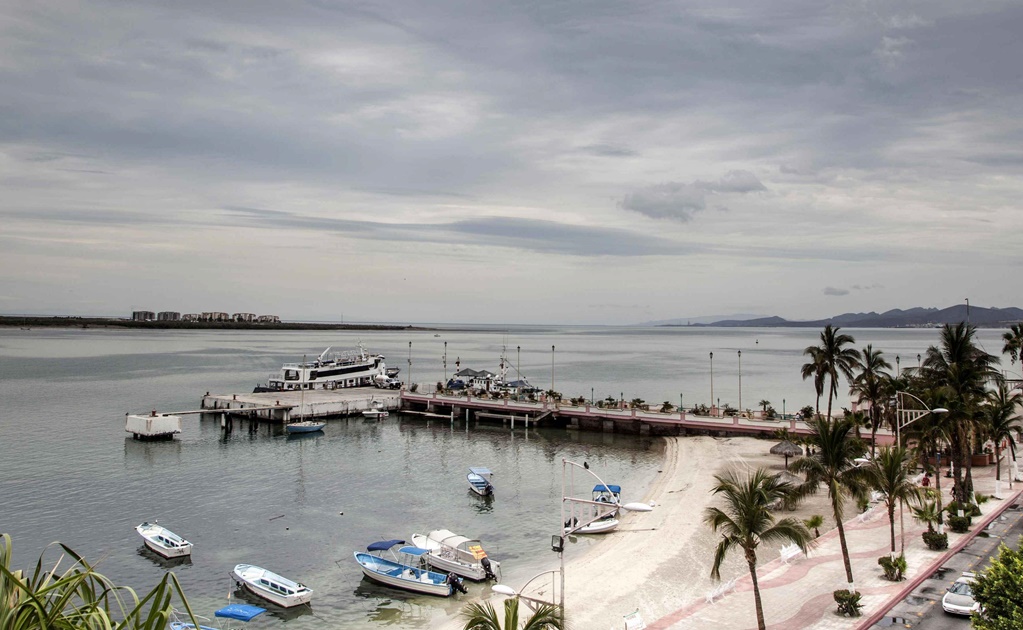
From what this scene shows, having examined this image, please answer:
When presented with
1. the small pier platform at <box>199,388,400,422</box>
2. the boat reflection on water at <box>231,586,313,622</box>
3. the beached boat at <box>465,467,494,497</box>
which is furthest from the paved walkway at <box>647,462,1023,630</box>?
the small pier platform at <box>199,388,400,422</box>

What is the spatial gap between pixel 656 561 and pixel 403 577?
12291mm

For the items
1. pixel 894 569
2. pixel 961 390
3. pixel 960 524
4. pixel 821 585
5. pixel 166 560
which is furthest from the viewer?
pixel 961 390

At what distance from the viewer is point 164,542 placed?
118 ft

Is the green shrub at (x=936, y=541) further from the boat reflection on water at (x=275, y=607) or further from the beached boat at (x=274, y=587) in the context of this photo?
the beached boat at (x=274, y=587)

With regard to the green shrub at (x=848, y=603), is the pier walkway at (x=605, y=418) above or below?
below

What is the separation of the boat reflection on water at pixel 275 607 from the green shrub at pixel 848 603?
69.4 ft

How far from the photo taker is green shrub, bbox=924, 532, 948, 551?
30.9m

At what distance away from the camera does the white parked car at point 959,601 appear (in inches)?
908

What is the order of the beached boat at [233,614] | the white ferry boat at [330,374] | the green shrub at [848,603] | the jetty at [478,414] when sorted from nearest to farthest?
the green shrub at [848,603]
the beached boat at [233,614]
the jetty at [478,414]
the white ferry boat at [330,374]

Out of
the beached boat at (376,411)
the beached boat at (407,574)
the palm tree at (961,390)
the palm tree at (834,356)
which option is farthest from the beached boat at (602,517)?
the beached boat at (376,411)

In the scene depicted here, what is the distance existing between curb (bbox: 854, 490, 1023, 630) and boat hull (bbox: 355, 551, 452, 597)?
17.6m

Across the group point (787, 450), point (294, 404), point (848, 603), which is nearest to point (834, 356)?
point (787, 450)

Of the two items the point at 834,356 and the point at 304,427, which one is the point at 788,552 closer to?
the point at 834,356

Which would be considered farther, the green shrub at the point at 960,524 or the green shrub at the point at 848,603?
the green shrub at the point at 960,524
